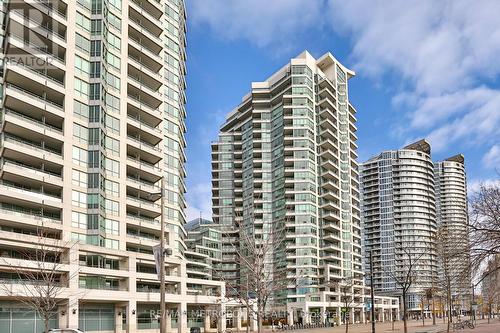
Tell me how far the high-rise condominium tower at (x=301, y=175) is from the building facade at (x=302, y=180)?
0.78 ft

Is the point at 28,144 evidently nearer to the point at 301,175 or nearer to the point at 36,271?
the point at 36,271

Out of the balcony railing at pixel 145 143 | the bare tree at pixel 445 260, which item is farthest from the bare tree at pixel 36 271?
the bare tree at pixel 445 260

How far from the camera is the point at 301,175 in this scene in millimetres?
126688

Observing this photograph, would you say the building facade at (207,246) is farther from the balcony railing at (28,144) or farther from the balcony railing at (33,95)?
the balcony railing at (33,95)

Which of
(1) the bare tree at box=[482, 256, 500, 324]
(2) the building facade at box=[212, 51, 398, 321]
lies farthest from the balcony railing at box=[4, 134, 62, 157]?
(2) the building facade at box=[212, 51, 398, 321]

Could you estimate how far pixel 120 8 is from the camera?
7406 cm

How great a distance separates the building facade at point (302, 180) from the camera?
403ft

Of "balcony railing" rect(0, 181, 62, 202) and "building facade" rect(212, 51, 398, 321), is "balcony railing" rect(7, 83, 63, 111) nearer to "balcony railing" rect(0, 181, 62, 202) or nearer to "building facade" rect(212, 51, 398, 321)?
"balcony railing" rect(0, 181, 62, 202)

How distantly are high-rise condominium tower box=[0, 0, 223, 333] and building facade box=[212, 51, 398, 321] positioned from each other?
47.3m

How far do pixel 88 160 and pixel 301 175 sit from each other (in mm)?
69752

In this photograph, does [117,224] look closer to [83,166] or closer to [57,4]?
[83,166]

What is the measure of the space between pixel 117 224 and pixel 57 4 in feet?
89.4

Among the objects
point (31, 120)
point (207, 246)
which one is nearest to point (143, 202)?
point (31, 120)

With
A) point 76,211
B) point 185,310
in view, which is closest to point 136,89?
point 76,211
